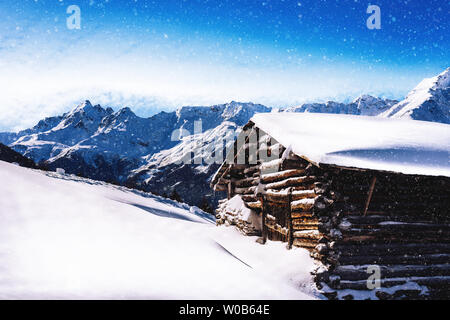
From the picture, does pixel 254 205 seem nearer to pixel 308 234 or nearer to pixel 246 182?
pixel 246 182

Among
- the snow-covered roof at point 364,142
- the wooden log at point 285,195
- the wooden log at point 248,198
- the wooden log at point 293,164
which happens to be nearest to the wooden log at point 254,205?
the wooden log at point 248,198

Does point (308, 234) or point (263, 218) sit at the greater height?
point (308, 234)

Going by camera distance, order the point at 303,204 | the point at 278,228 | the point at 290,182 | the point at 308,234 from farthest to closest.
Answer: the point at 278,228 < the point at 290,182 < the point at 303,204 < the point at 308,234

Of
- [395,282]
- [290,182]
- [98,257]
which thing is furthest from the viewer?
[290,182]

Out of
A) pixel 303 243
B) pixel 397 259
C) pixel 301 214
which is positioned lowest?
pixel 397 259

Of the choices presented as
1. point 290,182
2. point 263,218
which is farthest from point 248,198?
point 290,182

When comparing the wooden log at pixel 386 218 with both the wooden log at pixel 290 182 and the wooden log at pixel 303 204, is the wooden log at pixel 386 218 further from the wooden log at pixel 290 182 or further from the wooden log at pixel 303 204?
the wooden log at pixel 290 182

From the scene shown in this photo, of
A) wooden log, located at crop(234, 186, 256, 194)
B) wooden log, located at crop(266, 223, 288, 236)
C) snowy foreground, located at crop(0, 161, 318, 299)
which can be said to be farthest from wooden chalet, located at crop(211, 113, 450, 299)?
wooden log, located at crop(234, 186, 256, 194)

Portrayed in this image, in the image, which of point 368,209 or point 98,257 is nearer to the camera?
point 98,257
